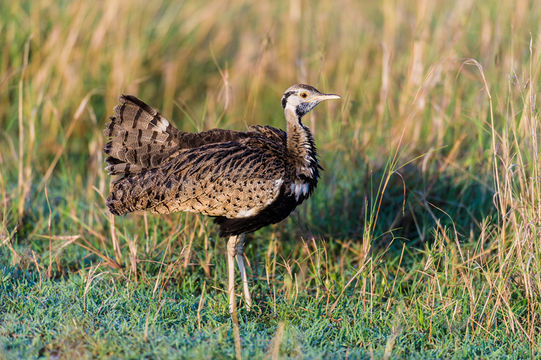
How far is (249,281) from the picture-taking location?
4.95 metres

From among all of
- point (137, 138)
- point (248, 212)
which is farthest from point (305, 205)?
point (137, 138)

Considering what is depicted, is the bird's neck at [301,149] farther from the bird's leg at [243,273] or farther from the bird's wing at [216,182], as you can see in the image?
the bird's leg at [243,273]

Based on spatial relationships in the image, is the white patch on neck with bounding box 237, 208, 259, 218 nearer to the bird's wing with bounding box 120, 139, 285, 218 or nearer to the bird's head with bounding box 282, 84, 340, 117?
the bird's wing with bounding box 120, 139, 285, 218

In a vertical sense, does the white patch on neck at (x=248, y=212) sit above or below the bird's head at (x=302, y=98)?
below

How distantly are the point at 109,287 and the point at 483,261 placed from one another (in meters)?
2.67

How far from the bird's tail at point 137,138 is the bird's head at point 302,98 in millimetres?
839

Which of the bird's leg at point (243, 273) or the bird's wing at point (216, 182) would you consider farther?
the bird's leg at point (243, 273)

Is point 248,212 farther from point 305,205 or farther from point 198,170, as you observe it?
point 305,205

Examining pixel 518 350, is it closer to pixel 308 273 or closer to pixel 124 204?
pixel 308 273

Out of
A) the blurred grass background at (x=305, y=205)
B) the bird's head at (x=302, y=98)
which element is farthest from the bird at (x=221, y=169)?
the blurred grass background at (x=305, y=205)

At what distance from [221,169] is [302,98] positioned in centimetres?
76

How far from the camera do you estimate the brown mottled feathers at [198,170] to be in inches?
174

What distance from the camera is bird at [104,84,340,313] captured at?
443 centimetres

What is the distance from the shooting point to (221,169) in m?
4.47
